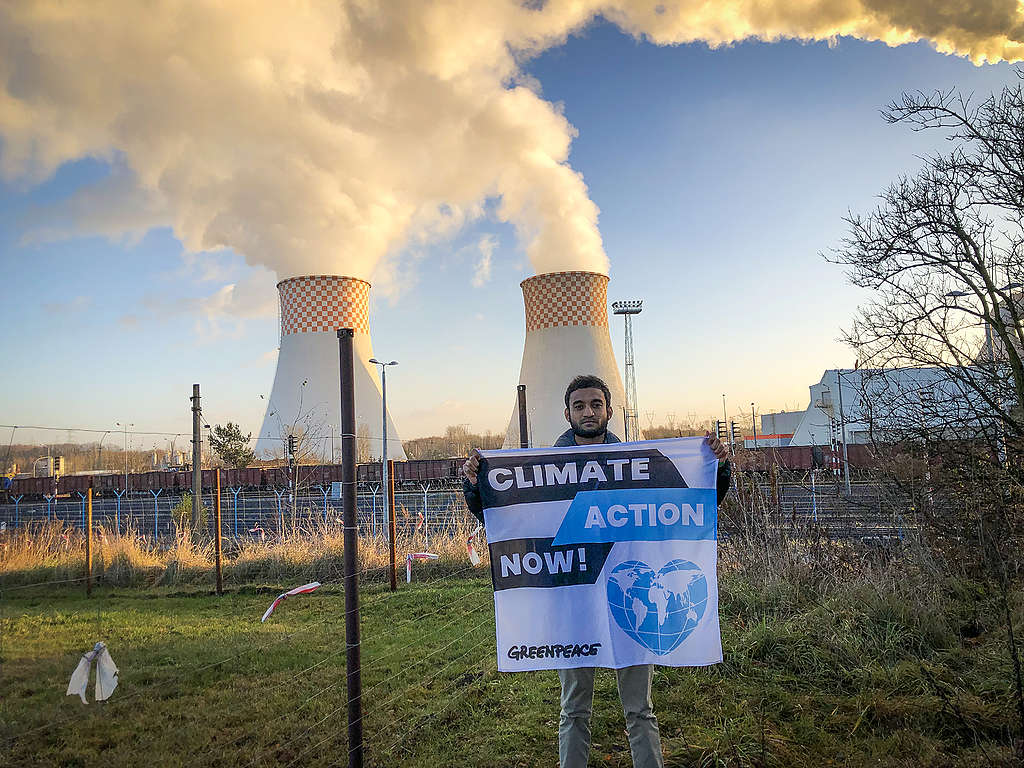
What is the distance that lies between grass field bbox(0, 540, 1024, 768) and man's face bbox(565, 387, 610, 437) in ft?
3.97

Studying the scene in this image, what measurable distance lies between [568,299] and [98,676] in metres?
21.6

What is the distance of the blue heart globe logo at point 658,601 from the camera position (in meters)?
2.12

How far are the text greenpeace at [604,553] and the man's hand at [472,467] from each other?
37 mm

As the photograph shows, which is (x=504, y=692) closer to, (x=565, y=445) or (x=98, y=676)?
(x=565, y=445)

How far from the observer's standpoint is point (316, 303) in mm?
20859

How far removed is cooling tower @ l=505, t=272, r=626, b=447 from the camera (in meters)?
22.8

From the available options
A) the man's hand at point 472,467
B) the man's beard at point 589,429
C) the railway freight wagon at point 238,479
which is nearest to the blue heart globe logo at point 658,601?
the man's beard at point 589,429

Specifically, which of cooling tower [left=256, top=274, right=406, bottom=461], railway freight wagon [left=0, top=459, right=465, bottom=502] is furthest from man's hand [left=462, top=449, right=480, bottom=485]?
cooling tower [left=256, top=274, right=406, bottom=461]

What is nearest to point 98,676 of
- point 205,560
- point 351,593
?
point 351,593

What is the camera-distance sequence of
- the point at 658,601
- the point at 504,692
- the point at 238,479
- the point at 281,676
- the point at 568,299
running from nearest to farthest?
1. the point at 658,601
2. the point at 504,692
3. the point at 281,676
4. the point at 238,479
5. the point at 568,299

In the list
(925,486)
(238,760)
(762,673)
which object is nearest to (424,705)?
(238,760)

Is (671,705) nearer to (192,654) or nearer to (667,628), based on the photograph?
(667,628)

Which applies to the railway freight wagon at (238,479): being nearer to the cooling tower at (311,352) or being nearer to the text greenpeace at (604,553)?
the cooling tower at (311,352)

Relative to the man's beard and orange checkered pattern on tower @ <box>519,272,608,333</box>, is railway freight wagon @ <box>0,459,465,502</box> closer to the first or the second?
orange checkered pattern on tower @ <box>519,272,608,333</box>
